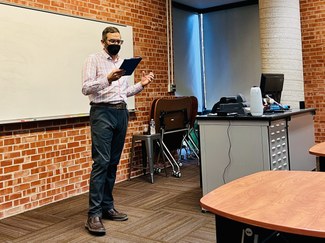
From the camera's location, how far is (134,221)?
3.20m

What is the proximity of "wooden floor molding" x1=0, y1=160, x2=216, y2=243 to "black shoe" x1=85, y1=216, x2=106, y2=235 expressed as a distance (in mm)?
42

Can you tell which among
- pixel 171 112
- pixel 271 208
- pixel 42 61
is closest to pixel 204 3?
pixel 171 112

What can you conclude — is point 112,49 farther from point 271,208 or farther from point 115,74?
point 271,208

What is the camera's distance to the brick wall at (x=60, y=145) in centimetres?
350

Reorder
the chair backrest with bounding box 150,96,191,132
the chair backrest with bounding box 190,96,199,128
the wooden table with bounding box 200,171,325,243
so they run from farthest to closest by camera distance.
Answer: the chair backrest with bounding box 190,96,199,128, the chair backrest with bounding box 150,96,191,132, the wooden table with bounding box 200,171,325,243

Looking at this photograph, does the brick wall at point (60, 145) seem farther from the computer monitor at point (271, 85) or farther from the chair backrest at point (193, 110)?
the computer monitor at point (271, 85)

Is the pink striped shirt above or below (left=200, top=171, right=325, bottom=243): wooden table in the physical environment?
above

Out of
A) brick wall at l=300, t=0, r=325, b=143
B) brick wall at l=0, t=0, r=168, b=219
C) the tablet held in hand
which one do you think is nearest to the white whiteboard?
brick wall at l=0, t=0, r=168, b=219

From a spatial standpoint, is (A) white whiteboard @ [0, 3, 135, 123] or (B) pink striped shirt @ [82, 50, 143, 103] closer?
(B) pink striped shirt @ [82, 50, 143, 103]

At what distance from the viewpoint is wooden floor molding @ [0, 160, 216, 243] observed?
9.34 feet

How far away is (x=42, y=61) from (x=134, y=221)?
186 centimetres

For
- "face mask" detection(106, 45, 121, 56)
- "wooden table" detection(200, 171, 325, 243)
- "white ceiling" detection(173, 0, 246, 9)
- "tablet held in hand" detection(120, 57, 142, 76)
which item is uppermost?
"white ceiling" detection(173, 0, 246, 9)

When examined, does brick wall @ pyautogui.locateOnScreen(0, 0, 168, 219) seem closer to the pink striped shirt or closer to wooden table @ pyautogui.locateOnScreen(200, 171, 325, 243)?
the pink striped shirt

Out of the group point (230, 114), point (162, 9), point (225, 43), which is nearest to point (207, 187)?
point (230, 114)
